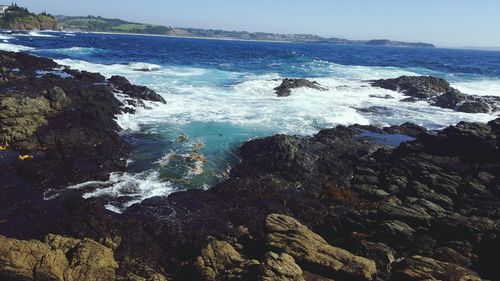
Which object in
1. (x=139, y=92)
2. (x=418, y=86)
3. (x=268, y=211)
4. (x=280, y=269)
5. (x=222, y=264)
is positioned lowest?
(x=268, y=211)

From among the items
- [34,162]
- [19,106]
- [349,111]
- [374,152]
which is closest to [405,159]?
[374,152]

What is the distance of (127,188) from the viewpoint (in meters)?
18.6

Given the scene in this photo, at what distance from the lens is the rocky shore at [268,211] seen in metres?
12.1

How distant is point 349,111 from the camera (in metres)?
36.6

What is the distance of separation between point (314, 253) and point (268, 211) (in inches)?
186

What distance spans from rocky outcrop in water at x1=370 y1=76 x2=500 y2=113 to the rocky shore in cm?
1737

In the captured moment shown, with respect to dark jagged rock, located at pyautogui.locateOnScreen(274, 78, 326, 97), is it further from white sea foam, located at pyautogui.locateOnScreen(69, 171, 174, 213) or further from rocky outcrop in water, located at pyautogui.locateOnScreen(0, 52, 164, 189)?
white sea foam, located at pyautogui.locateOnScreen(69, 171, 174, 213)

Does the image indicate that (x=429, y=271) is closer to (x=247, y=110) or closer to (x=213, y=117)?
(x=213, y=117)

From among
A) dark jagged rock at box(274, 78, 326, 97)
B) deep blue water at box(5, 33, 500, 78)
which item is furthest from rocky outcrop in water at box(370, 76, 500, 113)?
deep blue water at box(5, 33, 500, 78)

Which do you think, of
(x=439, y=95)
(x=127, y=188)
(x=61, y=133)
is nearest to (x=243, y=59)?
(x=439, y=95)

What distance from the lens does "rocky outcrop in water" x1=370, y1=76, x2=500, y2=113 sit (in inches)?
1597

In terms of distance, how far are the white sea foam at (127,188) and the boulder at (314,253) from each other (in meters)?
6.58

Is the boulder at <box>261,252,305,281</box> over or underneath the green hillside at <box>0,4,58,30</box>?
underneath

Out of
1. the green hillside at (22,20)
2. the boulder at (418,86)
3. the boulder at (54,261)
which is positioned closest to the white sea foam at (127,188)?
the boulder at (54,261)
